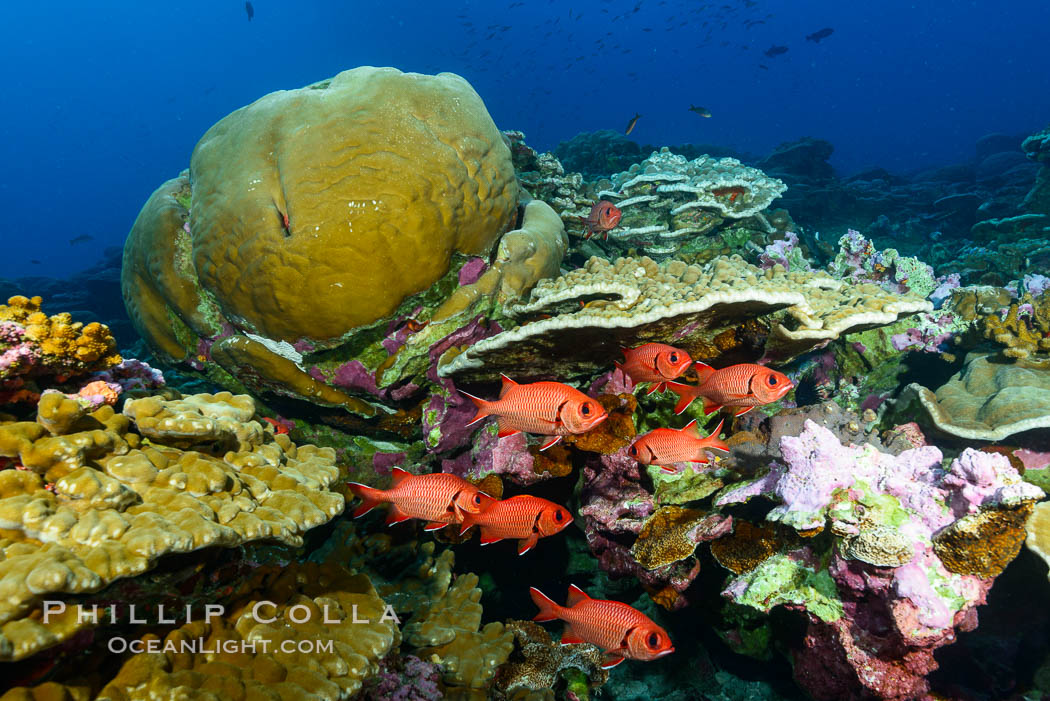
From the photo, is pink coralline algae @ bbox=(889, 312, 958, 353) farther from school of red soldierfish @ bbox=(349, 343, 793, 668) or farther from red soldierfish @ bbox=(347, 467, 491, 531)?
red soldierfish @ bbox=(347, 467, 491, 531)

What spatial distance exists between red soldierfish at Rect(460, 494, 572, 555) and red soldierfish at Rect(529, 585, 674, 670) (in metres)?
0.47

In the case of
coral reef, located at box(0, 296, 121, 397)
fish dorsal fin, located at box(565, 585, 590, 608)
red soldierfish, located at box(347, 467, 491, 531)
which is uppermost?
coral reef, located at box(0, 296, 121, 397)

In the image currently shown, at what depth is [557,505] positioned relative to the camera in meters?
2.67

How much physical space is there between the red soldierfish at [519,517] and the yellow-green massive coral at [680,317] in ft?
3.39

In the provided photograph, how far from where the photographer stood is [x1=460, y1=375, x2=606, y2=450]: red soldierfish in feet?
7.95

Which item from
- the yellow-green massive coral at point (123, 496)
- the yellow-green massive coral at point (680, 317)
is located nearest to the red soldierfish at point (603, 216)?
the yellow-green massive coral at point (680, 317)

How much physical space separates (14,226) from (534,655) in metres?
146

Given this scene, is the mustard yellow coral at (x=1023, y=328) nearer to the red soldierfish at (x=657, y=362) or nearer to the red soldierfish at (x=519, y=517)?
the red soldierfish at (x=657, y=362)

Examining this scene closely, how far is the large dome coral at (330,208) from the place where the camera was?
316cm

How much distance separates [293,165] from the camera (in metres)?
3.22

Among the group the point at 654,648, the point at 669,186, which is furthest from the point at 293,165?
the point at 669,186

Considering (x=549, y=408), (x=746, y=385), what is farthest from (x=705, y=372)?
(x=549, y=408)

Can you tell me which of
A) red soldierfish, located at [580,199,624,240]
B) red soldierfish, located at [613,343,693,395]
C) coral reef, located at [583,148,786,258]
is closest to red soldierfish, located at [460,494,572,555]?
red soldierfish, located at [613,343,693,395]

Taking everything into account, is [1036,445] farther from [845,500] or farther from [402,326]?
[402,326]
